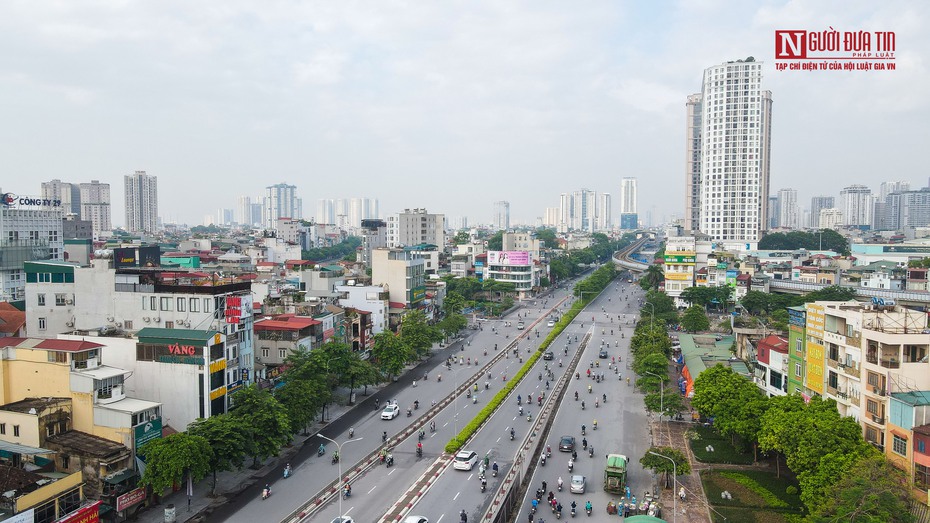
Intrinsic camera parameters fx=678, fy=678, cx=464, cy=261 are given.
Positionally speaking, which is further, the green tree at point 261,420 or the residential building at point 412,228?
the residential building at point 412,228

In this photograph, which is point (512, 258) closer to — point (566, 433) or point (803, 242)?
point (566, 433)

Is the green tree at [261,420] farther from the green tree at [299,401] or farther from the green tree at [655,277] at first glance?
the green tree at [655,277]

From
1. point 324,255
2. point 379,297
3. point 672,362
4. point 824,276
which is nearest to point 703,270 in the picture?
point 824,276

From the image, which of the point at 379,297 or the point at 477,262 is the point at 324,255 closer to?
the point at 477,262

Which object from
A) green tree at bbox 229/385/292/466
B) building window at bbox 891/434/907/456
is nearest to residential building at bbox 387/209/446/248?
green tree at bbox 229/385/292/466

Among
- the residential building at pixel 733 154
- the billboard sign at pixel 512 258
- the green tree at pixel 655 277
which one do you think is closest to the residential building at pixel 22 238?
the billboard sign at pixel 512 258

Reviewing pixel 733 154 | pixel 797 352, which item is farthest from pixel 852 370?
pixel 733 154
